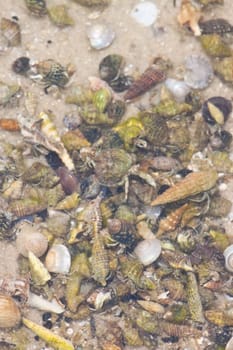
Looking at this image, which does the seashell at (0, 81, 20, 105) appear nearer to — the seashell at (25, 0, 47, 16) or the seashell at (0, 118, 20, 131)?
the seashell at (0, 118, 20, 131)

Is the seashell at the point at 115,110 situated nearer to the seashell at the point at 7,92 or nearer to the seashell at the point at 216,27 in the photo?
the seashell at the point at 7,92

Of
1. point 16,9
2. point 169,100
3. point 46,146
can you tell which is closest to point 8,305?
point 46,146

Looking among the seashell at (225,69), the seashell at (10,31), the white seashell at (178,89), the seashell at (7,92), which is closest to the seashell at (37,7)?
the seashell at (10,31)

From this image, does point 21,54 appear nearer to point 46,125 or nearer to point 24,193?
point 46,125

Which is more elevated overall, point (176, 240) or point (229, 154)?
point (229, 154)

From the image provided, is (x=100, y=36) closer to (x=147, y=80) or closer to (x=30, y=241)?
(x=147, y=80)

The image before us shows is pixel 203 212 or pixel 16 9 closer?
pixel 203 212
